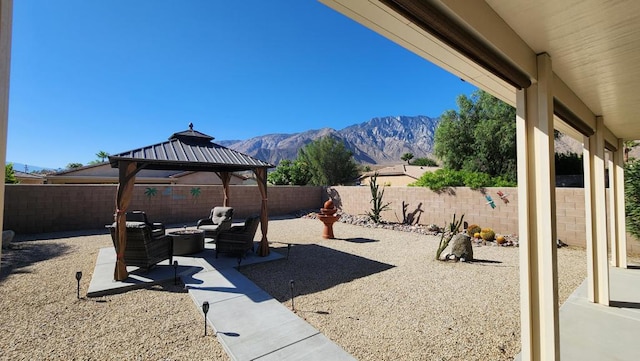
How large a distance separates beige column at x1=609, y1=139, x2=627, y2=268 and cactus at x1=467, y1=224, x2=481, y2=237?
3385 millimetres

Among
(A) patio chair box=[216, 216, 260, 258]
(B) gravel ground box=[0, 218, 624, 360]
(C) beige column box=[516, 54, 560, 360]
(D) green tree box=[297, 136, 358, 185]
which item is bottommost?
(B) gravel ground box=[0, 218, 624, 360]

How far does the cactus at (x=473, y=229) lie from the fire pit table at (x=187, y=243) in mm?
8043

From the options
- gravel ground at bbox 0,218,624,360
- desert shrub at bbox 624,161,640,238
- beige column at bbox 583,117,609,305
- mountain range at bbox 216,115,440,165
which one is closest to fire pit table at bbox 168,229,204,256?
gravel ground at bbox 0,218,624,360

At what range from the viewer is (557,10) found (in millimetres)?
1826

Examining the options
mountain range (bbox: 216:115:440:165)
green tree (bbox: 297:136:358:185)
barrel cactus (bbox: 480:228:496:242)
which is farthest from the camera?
mountain range (bbox: 216:115:440:165)

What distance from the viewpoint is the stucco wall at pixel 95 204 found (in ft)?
30.9

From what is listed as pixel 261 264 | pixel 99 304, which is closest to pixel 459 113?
pixel 261 264

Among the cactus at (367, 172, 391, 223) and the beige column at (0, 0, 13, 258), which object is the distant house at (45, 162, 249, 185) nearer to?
the cactus at (367, 172, 391, 223)

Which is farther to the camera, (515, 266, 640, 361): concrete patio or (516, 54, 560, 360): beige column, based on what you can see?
→ (515, 266, 640, 361): concrete patio

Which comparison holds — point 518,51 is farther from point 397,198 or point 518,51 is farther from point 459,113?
point 459,113

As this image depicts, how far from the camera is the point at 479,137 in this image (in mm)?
16891

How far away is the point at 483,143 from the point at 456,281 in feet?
47.1

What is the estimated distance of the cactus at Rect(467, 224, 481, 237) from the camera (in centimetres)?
900

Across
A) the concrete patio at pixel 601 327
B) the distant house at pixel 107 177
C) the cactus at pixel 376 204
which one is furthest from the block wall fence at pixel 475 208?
the distant house at pixel 107 177
